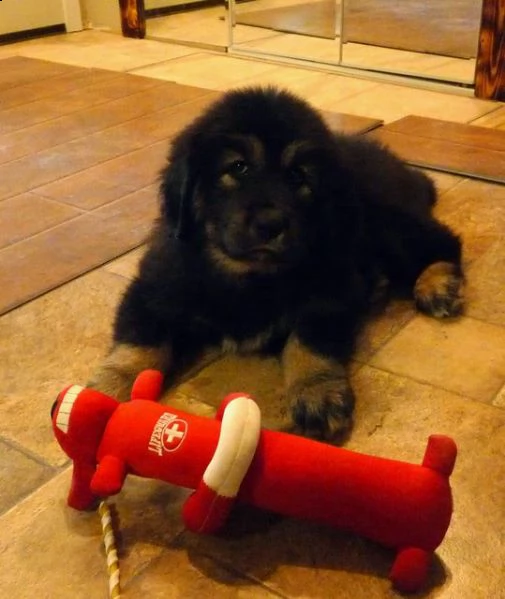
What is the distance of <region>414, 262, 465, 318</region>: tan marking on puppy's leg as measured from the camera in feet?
6.26

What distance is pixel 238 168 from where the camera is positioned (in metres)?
1.58

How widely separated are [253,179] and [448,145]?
1.92 meters

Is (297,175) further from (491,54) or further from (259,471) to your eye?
(491,54)

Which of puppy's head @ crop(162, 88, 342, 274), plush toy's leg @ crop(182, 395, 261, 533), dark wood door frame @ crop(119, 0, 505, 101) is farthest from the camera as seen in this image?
dark wood door frame @ crop(119, 0, 505, 101)

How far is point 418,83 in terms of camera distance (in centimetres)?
446

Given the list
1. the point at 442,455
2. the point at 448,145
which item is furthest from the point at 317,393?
the point at 448,145

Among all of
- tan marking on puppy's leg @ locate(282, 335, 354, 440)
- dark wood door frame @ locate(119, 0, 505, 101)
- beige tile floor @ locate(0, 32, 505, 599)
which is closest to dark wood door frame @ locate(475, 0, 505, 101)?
dark wood door frame @ locate(119, 0, 505, 101)

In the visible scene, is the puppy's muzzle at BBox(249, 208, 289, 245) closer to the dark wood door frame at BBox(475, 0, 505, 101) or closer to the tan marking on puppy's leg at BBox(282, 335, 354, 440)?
the tan marking on puppy's leg at BBox(282, 335, 354, 440)

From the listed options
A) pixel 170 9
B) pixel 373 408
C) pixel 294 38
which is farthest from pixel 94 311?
pixel 170 9

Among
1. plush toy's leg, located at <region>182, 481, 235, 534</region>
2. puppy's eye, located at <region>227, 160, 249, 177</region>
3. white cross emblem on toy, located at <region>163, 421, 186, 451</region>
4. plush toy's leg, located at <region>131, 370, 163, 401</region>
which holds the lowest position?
plush toy's leg, located at <region>182, 481, 235, 534</region>

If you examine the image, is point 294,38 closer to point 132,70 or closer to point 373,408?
point 132,70

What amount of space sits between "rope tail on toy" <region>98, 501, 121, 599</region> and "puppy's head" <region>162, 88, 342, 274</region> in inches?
23.1

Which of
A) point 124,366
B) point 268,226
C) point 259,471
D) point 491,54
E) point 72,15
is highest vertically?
point 268,226

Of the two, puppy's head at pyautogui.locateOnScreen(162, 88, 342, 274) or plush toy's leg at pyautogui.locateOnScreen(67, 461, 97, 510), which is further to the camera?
puppy's head at pyautogui.locateOnScreen(162, 88, 342, 274)
